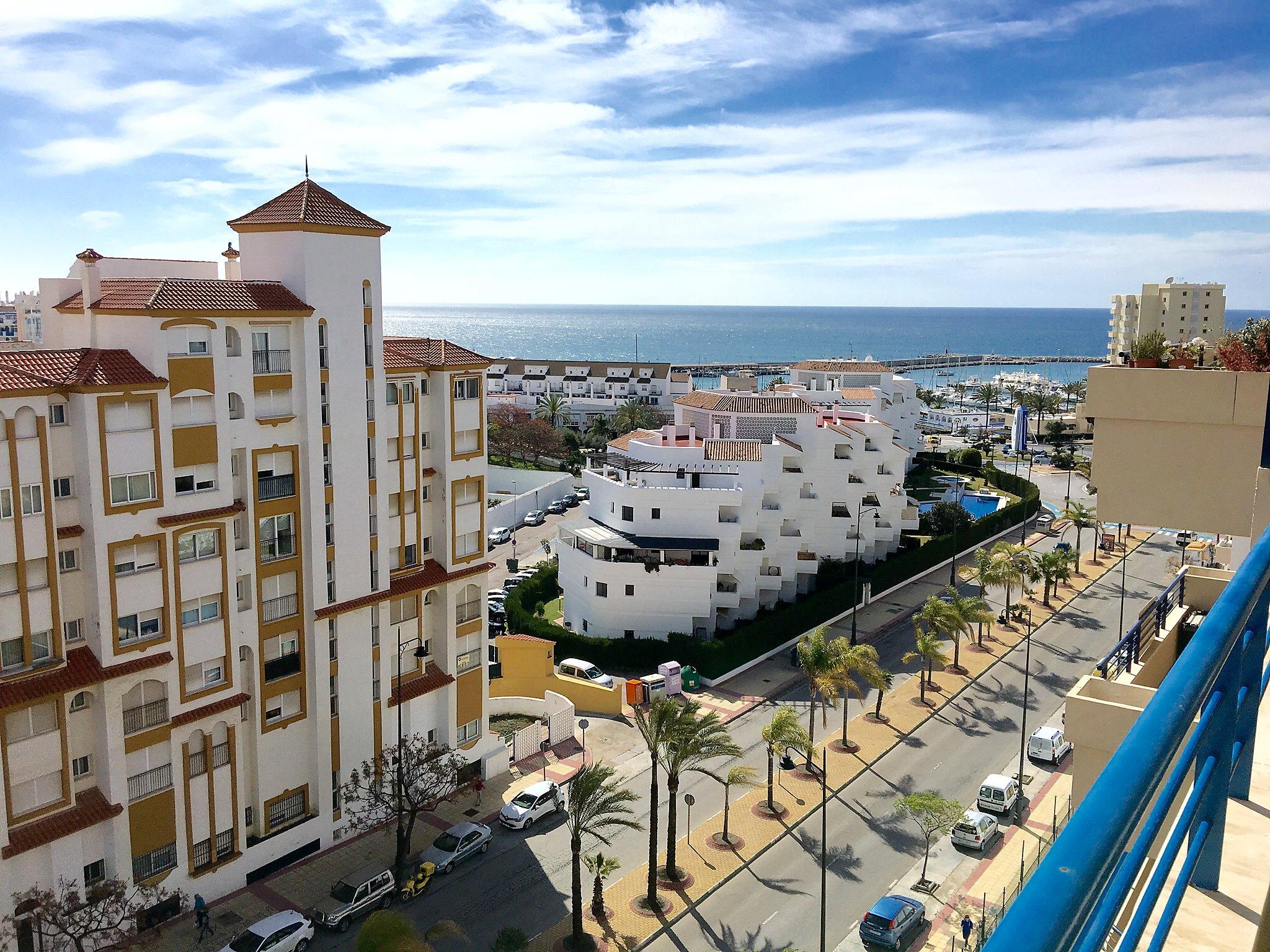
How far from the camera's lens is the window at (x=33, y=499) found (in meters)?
23.3

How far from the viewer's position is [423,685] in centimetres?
3328

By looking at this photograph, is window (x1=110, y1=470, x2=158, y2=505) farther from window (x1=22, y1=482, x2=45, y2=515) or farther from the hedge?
the hedge

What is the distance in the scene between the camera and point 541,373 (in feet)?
398

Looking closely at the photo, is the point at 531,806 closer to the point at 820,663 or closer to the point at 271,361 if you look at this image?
the point at 820,663

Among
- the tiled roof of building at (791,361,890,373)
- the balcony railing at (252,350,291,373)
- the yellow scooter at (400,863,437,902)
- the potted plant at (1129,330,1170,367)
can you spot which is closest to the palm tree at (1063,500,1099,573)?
the tiled roof of building at (791,361,890,373)

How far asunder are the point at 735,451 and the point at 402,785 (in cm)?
2941

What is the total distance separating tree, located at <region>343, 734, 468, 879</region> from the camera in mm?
29859

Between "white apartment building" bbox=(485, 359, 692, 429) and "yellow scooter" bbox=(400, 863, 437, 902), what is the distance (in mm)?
81995

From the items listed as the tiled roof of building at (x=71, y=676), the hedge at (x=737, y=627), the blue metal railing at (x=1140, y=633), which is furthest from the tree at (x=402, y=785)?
the blue metal railing at (x=1140, y=633)

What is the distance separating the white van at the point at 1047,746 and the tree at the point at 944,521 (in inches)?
1206

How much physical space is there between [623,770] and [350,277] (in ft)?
65.2

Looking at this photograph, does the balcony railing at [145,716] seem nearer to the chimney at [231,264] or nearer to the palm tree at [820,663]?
the chimney at [231,264]

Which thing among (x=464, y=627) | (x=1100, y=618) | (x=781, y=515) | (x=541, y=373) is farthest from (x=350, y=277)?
(x=541, y=373)

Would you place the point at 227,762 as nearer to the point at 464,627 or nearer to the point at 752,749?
the point at 464,627
